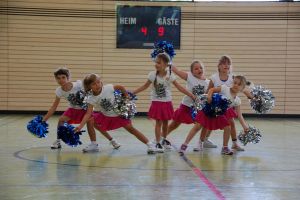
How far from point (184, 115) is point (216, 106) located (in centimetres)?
82

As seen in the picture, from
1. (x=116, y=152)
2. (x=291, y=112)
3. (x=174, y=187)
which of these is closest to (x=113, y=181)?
(x=174, y=187)

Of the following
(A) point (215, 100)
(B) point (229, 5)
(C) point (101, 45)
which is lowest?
(A) point (215, 100)

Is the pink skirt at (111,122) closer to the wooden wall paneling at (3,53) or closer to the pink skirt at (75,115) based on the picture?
the pink skirt at (75,115)

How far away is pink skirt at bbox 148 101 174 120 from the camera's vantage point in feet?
20.6

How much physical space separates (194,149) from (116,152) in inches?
43.1

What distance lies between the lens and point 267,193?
376 cm

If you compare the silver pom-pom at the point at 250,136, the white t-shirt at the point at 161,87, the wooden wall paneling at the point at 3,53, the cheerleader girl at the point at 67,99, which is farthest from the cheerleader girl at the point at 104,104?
the wooden wall paneling at the point at 3,53

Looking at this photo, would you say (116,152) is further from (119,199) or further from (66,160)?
(119,199)

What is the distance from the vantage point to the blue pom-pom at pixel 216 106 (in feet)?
19.3

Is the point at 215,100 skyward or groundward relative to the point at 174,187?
skyward

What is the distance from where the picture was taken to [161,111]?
6.29 meters

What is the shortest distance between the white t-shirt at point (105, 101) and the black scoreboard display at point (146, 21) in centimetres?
663

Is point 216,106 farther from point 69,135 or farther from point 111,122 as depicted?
point 69,135

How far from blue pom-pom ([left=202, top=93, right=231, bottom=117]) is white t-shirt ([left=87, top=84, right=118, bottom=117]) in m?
1.24
